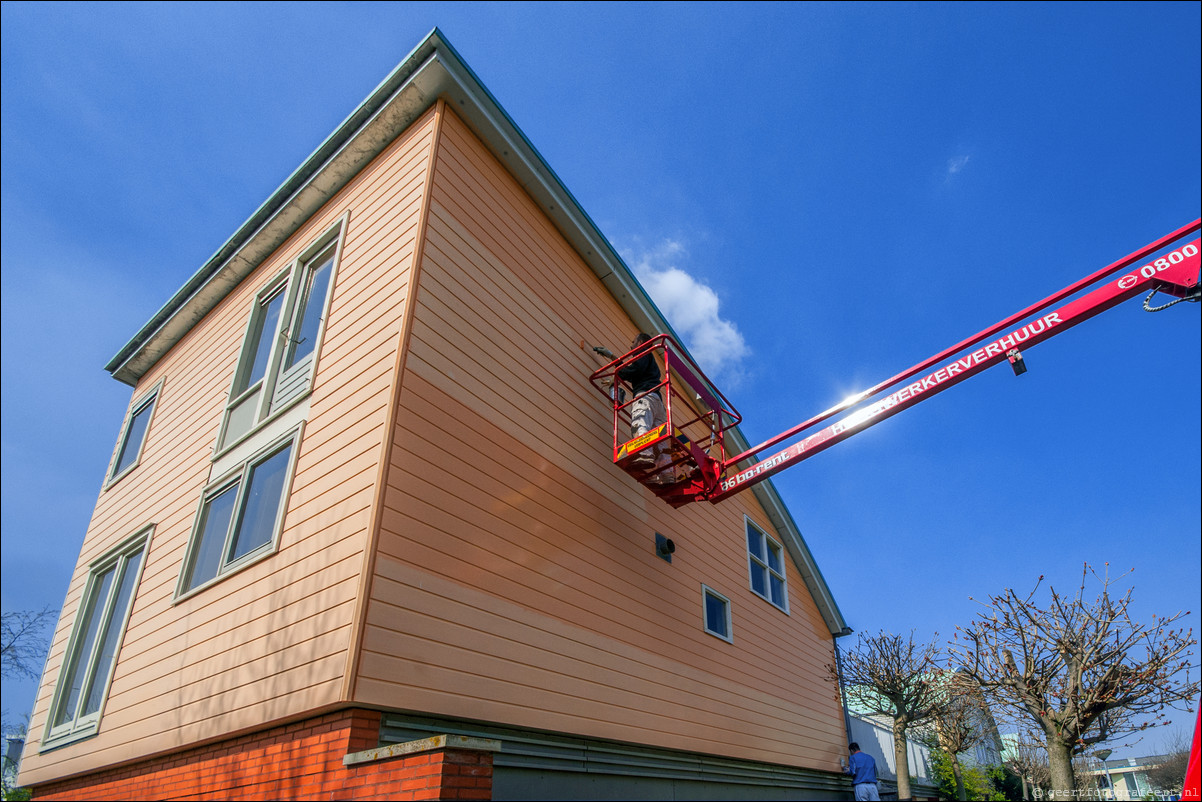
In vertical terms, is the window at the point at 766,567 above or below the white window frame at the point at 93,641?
above

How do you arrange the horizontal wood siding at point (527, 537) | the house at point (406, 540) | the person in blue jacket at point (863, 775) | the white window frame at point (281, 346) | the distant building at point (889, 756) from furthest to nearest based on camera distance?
the distant building at point (889, 756) → the person in blue jacket at point (863, 775) → the white window frame at point (281, 346) → the horizontal wood siding at point (527, 537) → the house at point (406, 540)

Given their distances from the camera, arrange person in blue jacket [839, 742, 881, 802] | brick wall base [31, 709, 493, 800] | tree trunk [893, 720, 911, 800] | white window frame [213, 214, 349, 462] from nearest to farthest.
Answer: brick wall base [31, 709, 493, 800], white window frame [213, 214, 349, 462], person in blue jacket [839, 742, 881, 802], tree trunk [893, 720, 911, 800]

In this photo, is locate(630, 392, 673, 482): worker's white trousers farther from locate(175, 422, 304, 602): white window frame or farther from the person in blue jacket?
the person in blue jacket

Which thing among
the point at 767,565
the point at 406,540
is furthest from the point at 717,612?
the point at 406,540

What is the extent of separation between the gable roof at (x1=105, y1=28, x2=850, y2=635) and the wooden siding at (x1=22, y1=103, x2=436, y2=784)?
0.27 meters

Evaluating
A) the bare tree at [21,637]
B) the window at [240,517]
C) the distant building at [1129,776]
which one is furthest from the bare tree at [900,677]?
the distant building at [1129,776]

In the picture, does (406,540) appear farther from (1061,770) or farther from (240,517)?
(1061,770)

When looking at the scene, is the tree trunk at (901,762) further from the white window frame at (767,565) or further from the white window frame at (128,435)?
the white window frame at (128,435)

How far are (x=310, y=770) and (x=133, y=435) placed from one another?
9.70m

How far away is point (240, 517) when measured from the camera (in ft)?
29.5

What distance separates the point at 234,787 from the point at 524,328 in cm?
574

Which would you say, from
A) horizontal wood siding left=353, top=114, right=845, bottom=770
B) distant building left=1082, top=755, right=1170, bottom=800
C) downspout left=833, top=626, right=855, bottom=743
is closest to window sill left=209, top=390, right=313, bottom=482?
horizontal wood siding left=353, top=114, right=845, bottom=770

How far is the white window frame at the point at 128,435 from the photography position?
12.7 m

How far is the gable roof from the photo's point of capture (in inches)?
378
